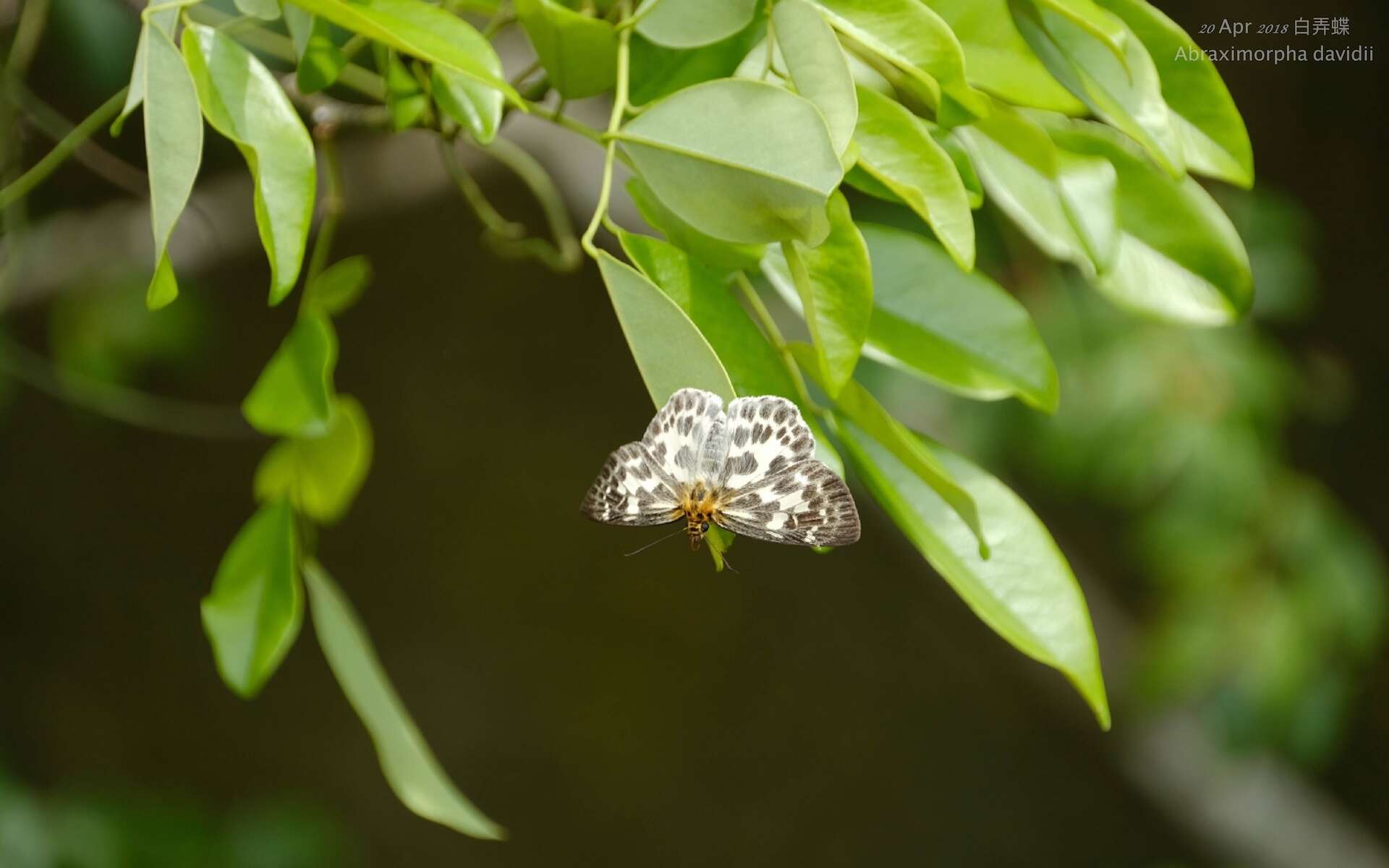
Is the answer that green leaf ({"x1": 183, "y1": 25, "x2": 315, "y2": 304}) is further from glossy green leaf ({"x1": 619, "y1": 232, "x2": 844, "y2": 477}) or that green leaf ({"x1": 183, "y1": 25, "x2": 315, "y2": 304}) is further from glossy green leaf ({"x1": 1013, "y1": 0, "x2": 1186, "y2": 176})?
glossy green leaf ({"x1": 1013, "y1": 0, "x2": 1186, "y2": 176})

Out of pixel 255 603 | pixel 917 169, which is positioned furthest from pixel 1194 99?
pixel 255 603

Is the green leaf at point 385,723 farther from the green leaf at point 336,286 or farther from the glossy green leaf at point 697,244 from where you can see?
the glossy green leaf at point 697,244

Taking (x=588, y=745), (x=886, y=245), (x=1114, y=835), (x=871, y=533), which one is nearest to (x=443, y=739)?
(x=588, y=745)

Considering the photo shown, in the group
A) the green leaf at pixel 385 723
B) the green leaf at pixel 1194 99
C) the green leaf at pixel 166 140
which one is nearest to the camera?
the green leaf at pixel 166 140

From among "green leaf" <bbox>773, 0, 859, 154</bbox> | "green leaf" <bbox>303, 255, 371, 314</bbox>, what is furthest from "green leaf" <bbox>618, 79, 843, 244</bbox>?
"green leaf" <bbox>303, 255, 371, 314</bbox>

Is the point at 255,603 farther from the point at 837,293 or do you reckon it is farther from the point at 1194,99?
the point at 1194,99

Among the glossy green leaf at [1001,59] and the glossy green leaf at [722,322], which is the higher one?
the glossy green leaf at [1001,59]

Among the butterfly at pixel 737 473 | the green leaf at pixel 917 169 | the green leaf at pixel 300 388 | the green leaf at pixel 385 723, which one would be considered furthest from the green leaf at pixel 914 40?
the green leaf at pixel 385 723
